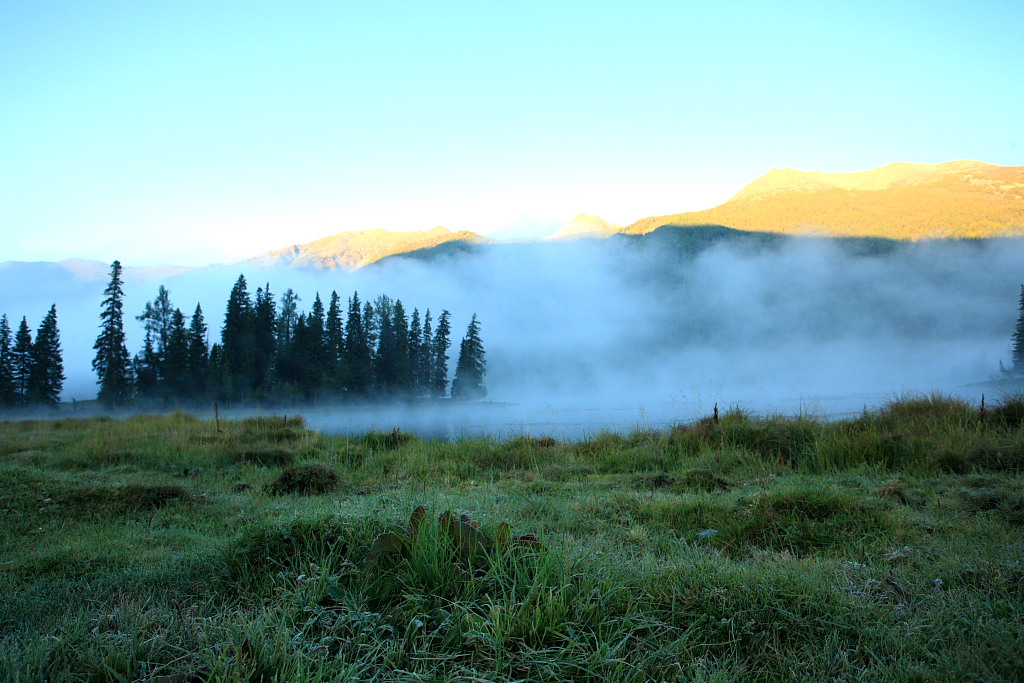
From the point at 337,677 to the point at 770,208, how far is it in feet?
604

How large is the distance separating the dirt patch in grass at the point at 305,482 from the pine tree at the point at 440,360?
5051 centimetres

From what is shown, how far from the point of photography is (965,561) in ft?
10.9

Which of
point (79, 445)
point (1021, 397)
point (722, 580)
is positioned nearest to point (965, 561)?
point (722, 580)

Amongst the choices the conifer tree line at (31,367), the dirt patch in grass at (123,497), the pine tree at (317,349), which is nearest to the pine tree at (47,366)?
the conifer tree line at (31,367)

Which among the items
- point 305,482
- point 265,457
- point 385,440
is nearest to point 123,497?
point 305,482

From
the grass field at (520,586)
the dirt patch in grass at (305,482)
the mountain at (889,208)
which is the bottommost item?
the dirt patch in grass at (305,482)

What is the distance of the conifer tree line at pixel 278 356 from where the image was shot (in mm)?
42156

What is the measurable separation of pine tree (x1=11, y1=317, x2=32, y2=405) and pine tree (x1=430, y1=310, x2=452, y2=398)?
107ft

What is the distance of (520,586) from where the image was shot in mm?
2539

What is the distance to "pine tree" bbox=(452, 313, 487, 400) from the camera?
57.8 m

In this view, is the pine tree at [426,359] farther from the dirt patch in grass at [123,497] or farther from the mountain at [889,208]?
the mountain at [889,208]

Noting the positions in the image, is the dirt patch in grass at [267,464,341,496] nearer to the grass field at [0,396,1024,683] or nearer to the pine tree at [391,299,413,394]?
the grass field at [0,396,1024,683]

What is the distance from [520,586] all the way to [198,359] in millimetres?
49210

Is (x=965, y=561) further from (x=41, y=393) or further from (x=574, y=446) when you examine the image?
(x=41, y=393)
